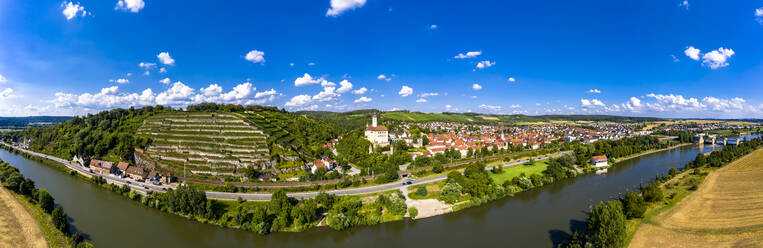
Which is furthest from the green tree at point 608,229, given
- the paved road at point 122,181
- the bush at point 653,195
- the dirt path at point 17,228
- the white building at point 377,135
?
the white building at point 377,135

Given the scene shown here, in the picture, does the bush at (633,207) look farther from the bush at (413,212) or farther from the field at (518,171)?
the bush at (413,212)

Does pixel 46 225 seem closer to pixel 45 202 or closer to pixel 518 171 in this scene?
pixel 45 202

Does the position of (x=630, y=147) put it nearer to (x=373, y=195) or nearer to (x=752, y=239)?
(x=752, y=239)

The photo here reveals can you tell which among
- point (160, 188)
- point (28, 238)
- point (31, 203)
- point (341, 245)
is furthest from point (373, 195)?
point (31, 203)

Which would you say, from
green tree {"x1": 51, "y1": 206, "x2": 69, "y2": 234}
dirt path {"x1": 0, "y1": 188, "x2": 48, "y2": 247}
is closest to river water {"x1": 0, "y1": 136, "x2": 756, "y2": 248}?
green tree {"x1": 51, "y1": 206, "x2": 69, "y2": 234}

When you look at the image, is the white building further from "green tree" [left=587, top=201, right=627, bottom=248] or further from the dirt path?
the dirt path

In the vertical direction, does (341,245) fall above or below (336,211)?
below
